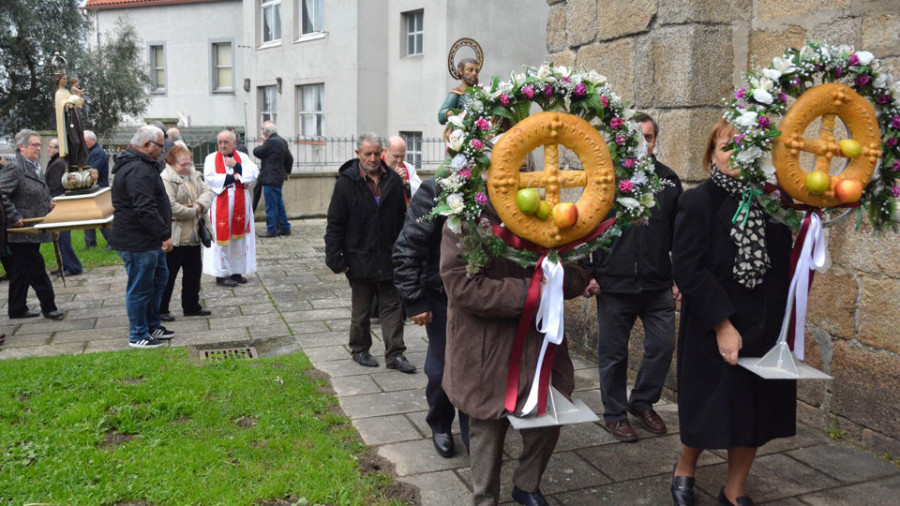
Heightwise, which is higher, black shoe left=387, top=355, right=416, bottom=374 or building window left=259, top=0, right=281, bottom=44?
building window left=259, top=0, right=281, bottom=44

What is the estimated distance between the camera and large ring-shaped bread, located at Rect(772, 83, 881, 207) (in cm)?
364

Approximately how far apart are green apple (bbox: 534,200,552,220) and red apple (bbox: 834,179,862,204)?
143cm

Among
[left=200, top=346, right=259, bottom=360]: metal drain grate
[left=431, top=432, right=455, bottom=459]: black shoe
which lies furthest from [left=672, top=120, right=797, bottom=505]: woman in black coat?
[left=200, top=346, right=259, bottom=360]: metal drain grate

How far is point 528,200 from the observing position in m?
3.31

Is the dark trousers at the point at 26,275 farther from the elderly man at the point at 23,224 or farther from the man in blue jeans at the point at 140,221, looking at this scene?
the man in blue jeans at the point at 140,221

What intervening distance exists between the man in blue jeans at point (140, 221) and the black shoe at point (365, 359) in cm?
198

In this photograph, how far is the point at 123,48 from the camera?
21969 mm

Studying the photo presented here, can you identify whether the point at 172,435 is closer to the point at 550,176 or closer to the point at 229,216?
the point at 550,176

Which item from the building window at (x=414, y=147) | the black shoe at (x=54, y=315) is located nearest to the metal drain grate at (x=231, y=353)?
the black shoe at (x=54, y=315)

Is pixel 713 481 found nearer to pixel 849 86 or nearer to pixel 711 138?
pixel 711 138

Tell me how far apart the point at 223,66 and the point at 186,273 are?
22.8 m

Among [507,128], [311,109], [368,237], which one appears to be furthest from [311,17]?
[507,128]

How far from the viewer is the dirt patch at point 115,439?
4.84 meters

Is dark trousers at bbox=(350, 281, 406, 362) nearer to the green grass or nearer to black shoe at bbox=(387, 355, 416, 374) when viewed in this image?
black shoe at bbox=(387, 355, 416, 374)
